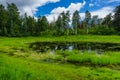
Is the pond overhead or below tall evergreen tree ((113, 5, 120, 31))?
below

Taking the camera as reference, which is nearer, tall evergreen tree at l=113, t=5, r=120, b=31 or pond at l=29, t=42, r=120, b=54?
pond at l=29, t=42, r=120, b=54

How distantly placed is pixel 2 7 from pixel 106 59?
364ft

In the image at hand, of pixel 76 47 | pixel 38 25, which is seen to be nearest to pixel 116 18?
pixel 38 25

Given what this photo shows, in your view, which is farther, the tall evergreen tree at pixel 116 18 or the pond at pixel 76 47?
the tall evergreen tree at pixel 116 18

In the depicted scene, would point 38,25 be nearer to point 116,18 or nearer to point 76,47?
point 116,18

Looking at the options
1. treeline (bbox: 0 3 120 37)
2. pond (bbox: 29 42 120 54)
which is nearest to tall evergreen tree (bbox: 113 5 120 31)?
treeline (bbox: 0 3 120 37)

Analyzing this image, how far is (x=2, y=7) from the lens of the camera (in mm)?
132375

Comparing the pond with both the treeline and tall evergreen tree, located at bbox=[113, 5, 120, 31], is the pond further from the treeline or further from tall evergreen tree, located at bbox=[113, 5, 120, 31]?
tall evergreen tree, located at bbox=[113, 5, 120, 31]

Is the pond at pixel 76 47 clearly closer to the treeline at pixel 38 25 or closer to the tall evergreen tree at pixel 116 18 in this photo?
the treeline at pixel 38 25

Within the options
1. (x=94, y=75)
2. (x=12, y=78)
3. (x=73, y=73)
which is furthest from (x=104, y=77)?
(x=12, y=78)

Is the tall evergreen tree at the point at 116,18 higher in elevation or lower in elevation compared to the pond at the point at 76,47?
higher

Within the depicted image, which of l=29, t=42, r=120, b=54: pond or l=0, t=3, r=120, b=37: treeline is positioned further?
l=0, t=3, r=120, b=37: treeline

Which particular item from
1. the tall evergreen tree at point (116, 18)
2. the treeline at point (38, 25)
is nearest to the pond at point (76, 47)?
the treeline at point (38, 25)

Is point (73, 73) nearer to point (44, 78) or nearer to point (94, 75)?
point (94, 75)
